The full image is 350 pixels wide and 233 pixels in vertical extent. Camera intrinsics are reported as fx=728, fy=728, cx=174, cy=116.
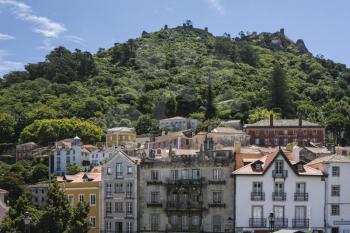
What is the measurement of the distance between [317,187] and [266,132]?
238 ft

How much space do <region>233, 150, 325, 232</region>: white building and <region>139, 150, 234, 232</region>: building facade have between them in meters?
2.14

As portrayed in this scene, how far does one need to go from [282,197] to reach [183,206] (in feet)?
33.1

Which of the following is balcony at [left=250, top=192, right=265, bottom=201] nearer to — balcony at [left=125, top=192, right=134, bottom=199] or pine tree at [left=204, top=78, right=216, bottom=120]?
balcony at [left=125, top=192, right=134, bottom=199]

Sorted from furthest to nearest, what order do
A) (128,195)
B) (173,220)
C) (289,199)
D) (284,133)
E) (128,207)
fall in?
(284,133) → (128,195) → (128,207) → (173,220) → (289,199)

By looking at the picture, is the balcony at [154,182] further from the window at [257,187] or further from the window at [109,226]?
the window at [257,187]

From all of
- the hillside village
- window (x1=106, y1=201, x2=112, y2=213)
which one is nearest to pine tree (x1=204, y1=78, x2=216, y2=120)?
the hillside village

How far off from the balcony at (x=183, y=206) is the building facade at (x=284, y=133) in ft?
222

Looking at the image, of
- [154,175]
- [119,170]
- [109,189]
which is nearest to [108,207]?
[109,189]

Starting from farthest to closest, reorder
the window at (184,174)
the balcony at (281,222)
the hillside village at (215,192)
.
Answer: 1. the window at (184,174)
2. the hillside village at (215,192)
3. the balcony at (281,222)

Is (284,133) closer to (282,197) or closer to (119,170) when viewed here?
(119,170)

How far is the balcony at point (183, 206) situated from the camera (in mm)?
71500

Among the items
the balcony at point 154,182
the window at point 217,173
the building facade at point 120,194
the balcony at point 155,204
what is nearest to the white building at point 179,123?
the building facade at point 120,194

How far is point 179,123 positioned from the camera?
181m

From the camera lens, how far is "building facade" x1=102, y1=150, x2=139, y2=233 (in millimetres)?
73750
